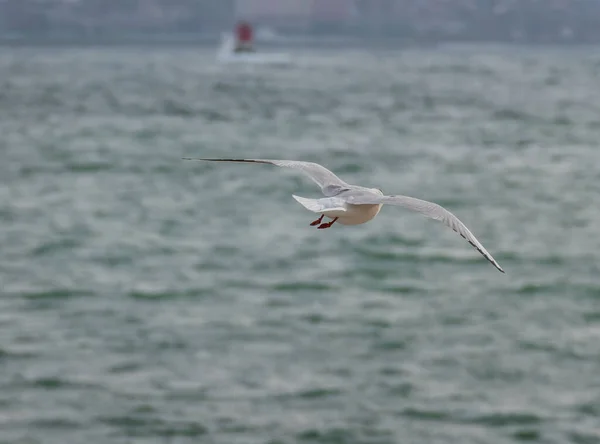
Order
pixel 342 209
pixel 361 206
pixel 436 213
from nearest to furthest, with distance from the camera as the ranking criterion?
pixel 436 213, pixel 342 209, pixel 361 206

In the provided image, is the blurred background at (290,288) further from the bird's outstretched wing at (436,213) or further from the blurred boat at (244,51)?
the blurred boat at (244,51)

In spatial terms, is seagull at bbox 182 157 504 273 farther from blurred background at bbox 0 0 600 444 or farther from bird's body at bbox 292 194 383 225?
blurred background at bbox 0 0 600 444

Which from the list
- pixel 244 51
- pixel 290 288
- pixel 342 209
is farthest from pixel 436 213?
pixel 244 51

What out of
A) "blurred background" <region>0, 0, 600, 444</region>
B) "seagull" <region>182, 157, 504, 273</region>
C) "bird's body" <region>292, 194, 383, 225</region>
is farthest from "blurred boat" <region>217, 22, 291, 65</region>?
"bird's body" <region>292, 194, 383, 225</region>

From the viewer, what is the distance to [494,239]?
34.4m

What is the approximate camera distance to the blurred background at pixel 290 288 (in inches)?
779

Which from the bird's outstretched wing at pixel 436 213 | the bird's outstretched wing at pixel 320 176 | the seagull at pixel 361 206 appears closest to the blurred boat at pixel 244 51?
the bird's outstretched wing at pixel 320 176

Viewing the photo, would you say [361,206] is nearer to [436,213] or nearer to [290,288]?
[436,213]

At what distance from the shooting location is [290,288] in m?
28.2

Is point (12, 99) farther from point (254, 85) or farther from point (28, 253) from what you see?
point (28, 253)

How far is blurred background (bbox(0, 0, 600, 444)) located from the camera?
65.0ft

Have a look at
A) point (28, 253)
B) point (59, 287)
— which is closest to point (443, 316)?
point (59, 287)

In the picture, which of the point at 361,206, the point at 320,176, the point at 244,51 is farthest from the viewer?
the point at 244,51

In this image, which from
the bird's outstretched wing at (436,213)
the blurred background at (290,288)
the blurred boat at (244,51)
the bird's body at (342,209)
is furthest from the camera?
the blurred boat at (244,51)
